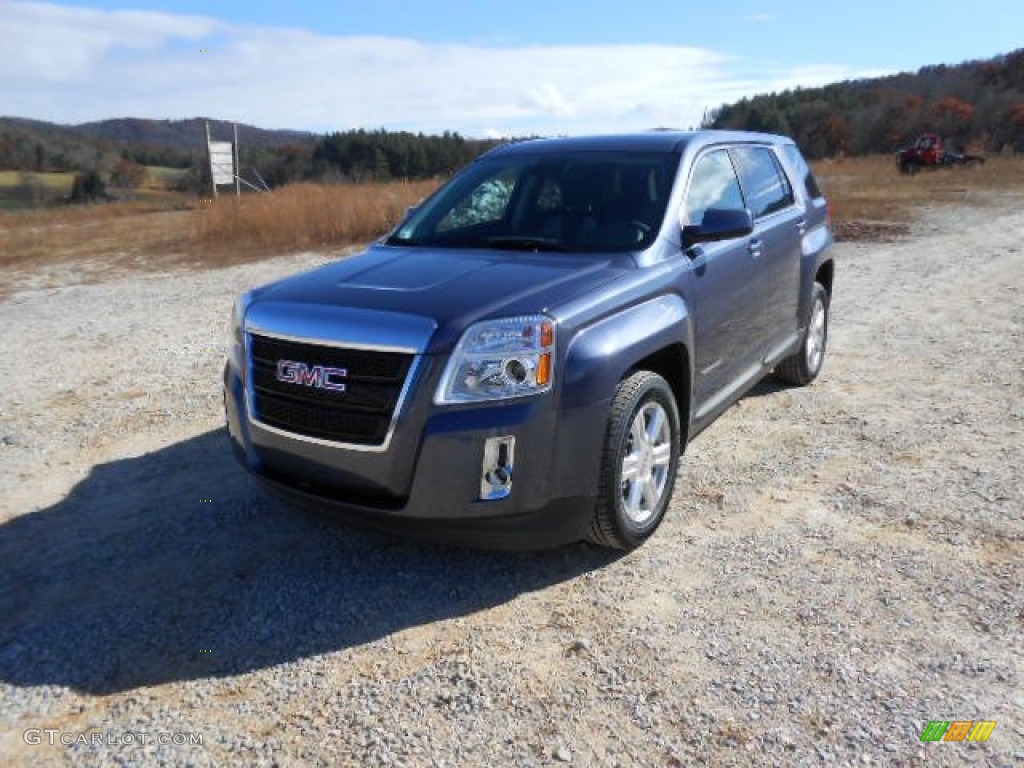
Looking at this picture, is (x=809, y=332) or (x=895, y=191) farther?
(x=895, y=191)

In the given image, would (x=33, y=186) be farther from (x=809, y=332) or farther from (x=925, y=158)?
(x=809, y=332)

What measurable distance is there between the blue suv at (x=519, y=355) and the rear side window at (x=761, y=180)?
352mm

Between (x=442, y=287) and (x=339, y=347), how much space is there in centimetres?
51

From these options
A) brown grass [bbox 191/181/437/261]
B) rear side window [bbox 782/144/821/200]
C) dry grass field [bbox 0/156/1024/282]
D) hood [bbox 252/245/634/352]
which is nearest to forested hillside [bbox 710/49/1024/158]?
dry grass field [bbox 0/156/1024/282]

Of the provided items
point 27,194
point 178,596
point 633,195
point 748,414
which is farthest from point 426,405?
point 27,194

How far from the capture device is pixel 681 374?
3.87m

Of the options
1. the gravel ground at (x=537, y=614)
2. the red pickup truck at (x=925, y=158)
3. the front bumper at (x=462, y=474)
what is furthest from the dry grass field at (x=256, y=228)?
the red pickup truck at (x=925, y=158)

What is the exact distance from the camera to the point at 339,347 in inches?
121

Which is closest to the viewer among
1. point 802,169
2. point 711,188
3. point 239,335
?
point 239,335

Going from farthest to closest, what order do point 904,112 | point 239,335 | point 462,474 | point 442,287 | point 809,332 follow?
point 904,112, point 809,332, point 239,335, point 442,287, point 462,474

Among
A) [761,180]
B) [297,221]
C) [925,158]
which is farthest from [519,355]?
[925,158]

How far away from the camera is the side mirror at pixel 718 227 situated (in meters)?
3.86

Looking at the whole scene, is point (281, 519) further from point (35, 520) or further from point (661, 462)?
point (661, 462)

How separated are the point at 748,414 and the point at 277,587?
3358mm
